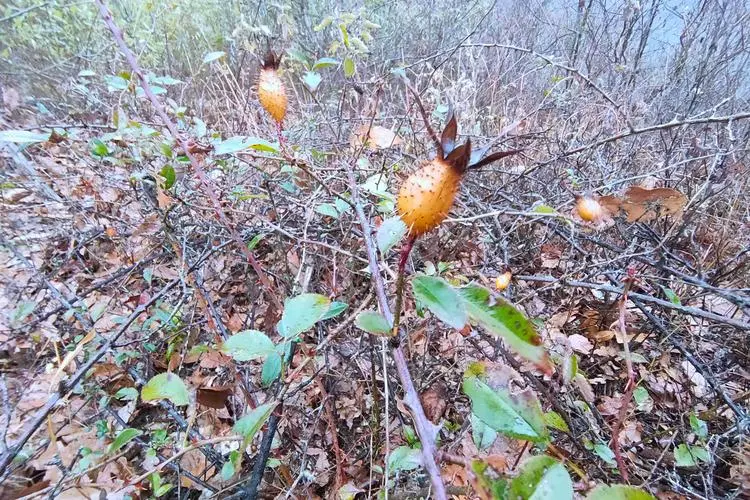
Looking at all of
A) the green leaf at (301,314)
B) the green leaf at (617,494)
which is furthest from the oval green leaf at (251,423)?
the green leaf at (617,494)

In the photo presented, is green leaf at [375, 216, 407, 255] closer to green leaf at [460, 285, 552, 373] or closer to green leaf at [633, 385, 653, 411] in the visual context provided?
green leaf at [460, 285, 552, 373]

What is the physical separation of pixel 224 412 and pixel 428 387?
69 cm

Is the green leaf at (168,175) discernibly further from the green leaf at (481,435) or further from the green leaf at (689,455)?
the green leaf at (689,455)

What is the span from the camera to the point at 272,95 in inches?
31.9

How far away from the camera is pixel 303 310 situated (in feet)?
2.02

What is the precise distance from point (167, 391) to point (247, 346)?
0.20 meters

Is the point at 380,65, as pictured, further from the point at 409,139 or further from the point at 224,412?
the point at 224,412

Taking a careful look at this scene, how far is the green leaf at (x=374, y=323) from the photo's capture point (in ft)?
1.61

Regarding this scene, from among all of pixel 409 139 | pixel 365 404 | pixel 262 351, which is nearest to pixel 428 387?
pixel 365 404

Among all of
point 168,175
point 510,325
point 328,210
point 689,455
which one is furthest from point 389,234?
point 689,455

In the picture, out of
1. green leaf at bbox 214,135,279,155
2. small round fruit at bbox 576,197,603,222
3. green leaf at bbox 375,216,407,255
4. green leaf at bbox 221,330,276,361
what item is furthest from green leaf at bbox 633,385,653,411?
green leaf at bbox 214,135,279,155

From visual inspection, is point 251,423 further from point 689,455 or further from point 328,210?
point 689,455

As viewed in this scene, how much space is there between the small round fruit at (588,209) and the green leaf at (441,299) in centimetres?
53

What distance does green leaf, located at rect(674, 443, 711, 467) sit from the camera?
942 millimetres
